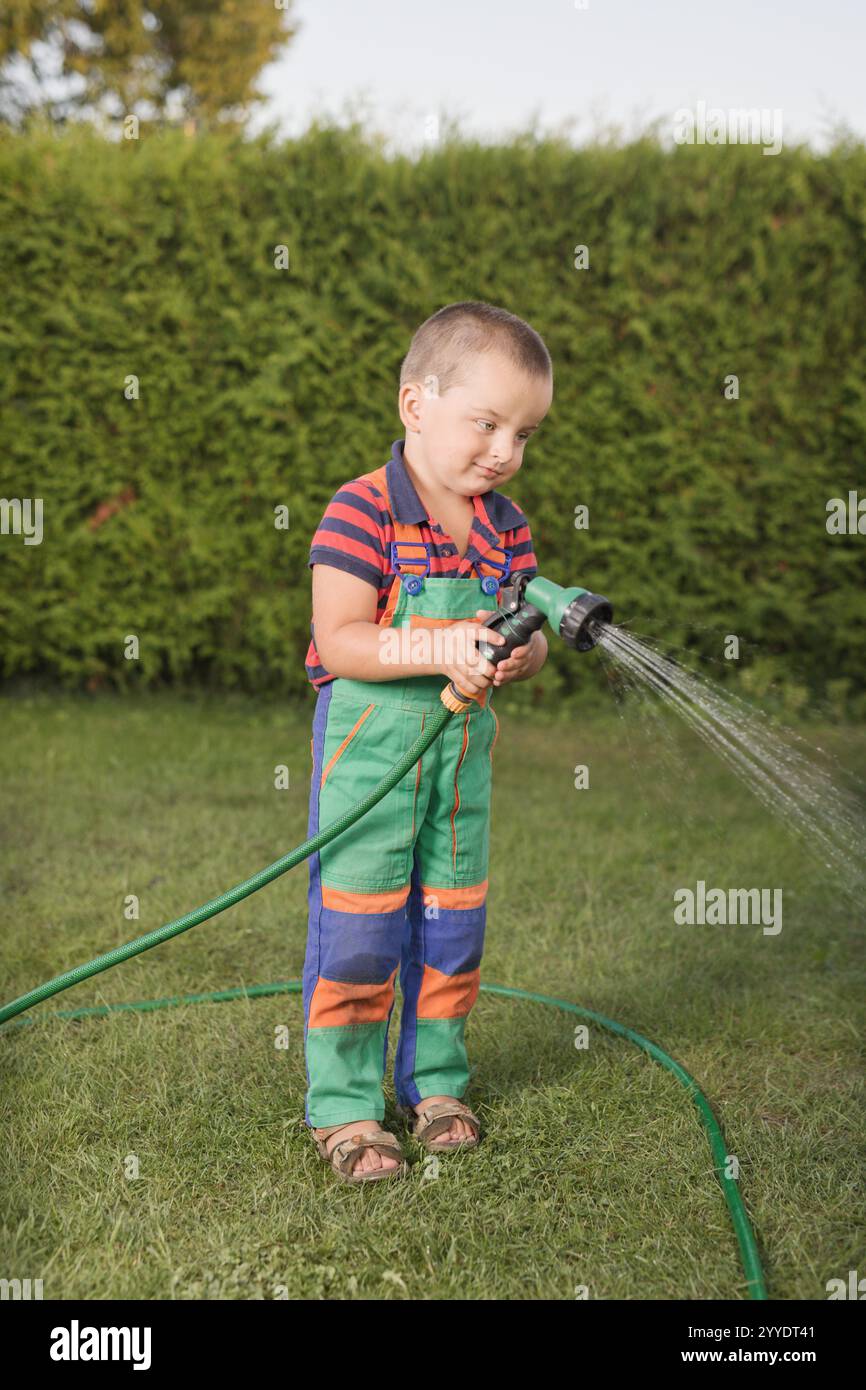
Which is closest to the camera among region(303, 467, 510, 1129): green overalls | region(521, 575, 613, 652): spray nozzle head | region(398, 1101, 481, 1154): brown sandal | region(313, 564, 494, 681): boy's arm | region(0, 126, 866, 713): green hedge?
region(521, 575, 613, 652): spray nozzle head

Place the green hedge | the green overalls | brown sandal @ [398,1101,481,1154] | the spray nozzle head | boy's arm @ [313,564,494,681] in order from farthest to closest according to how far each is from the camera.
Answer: the green hedge → brown sandal @ [398,1101,481,1154] → the green overalls → boy's arm @ [313,564,494,681] → the spray nozzle head

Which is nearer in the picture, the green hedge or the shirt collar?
the shirt collar

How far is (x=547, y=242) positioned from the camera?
6703 mm

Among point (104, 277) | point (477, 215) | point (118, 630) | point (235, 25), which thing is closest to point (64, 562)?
point (118, 630)

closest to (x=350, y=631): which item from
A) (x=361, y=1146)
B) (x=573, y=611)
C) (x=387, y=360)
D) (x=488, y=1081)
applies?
(x=573, y=611)

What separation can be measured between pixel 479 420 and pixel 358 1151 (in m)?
1.40

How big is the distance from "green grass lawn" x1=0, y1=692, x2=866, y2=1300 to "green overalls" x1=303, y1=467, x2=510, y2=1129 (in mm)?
214

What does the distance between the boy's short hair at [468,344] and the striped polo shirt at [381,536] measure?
0.19 m

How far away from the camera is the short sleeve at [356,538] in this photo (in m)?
2.28

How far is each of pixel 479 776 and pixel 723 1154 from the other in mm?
900

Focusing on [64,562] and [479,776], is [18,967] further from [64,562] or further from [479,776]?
[64,562]

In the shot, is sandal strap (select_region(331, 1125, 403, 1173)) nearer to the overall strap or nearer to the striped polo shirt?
the striped polo shirt

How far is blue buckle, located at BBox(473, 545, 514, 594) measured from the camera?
2.36 meters

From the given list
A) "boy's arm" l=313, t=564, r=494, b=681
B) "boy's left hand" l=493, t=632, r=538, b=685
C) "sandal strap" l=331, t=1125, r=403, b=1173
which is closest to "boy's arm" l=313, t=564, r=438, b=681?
"boy's arm" l=313, t=564, r=494, b=681
